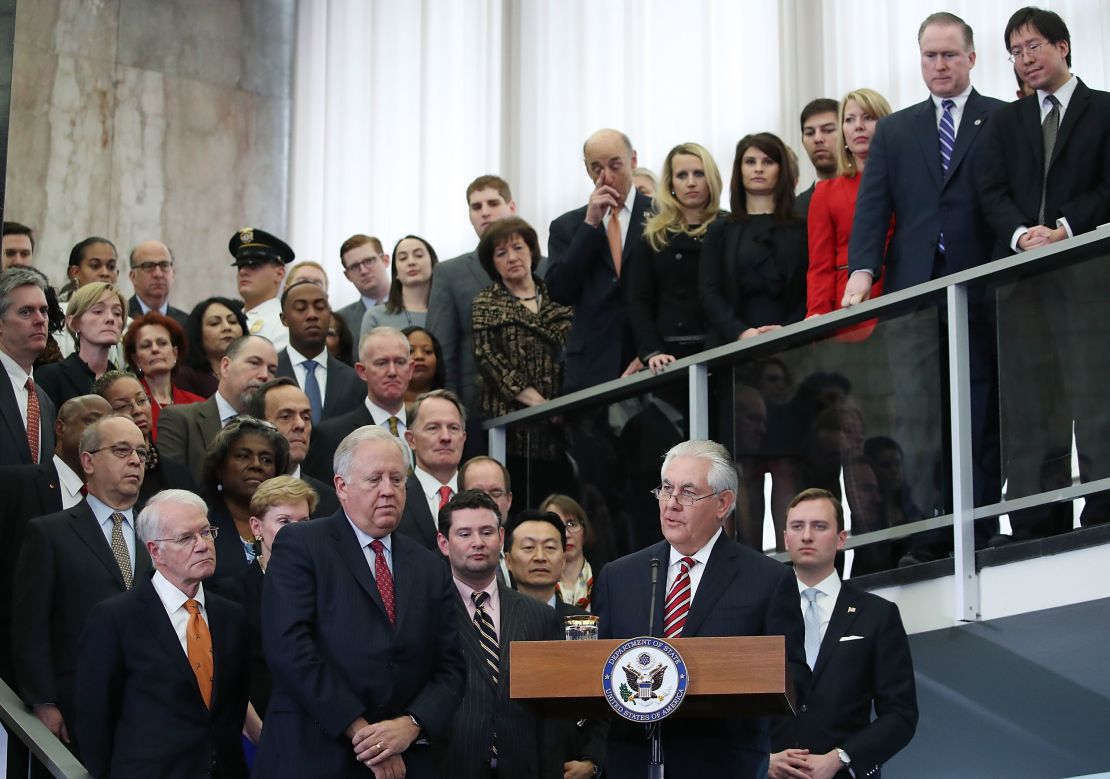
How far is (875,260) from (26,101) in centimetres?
777

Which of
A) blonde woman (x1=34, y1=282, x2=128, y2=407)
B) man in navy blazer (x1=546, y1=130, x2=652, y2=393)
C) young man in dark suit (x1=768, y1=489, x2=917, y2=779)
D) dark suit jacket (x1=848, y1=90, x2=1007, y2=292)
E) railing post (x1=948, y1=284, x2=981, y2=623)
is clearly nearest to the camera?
young man in dark suit (x1=768, y1=489, x2=917, y2=779)

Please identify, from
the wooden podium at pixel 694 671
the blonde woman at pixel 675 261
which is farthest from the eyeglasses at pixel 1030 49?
the wooden podium at pixel 694 671

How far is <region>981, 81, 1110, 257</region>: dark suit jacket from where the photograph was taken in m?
5.45

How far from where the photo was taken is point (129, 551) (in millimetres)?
5492

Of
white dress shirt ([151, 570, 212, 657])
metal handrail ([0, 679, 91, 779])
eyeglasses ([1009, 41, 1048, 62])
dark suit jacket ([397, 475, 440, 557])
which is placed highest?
eyeglasses ([1009, 41, 1048, 62])

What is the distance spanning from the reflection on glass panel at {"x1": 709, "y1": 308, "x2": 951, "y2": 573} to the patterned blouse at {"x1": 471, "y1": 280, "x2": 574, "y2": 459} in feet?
4.94

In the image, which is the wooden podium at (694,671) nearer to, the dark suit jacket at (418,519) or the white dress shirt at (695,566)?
the white dress shirt at (695,566)

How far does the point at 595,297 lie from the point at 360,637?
9.29ft

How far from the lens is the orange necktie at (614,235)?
7.04 meters

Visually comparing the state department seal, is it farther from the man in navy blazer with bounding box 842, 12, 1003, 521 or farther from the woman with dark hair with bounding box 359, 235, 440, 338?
the woman with dark hair with bounding box 359, 235, 440, 338

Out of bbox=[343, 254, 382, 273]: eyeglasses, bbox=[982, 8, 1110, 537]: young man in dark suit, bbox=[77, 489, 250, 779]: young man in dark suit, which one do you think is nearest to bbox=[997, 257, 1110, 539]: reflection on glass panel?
bbox=[982, 8, 1110, 537]: young man in dark suit

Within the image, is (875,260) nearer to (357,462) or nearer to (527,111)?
(357,462)

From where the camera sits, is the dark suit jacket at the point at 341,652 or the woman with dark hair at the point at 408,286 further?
the woman with dark hair at the point at 408,286

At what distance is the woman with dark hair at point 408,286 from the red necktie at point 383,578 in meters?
3.82
